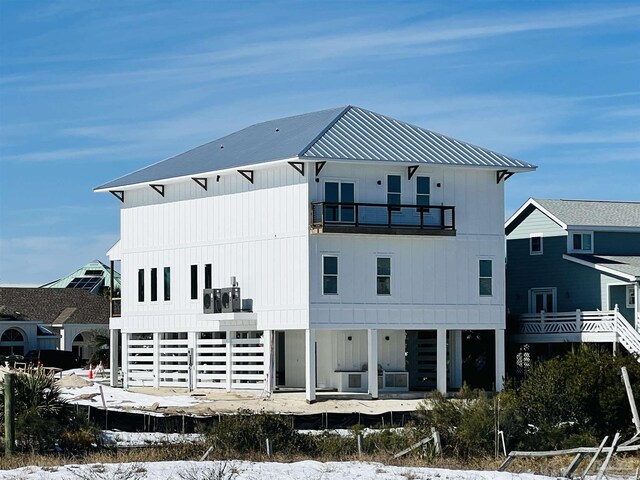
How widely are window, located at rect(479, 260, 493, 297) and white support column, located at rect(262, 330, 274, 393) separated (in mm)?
7911

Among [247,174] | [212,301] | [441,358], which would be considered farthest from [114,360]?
[441,358]

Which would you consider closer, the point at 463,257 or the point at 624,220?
the point at 463,257

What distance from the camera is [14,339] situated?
81438mm

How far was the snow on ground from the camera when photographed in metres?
27.6

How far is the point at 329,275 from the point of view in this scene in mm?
50156

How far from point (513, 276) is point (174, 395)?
55.7 ft

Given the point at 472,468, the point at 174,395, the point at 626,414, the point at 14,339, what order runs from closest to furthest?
the point at 472,468 < the point at 626,414 < the point at 174,395 < the point at 14,339

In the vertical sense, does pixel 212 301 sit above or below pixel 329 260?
below

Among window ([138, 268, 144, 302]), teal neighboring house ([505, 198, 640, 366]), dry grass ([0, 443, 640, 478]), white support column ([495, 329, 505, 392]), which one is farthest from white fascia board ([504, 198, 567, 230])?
dry grass ([0, 443, 640, 478])

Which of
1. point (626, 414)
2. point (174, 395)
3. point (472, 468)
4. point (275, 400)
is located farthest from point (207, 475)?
point (174, 395)

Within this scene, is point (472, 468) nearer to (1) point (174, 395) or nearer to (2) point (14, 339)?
(1) point (174, 395)

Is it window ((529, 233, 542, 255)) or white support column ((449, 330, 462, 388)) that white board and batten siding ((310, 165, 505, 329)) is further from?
window ((529, 233, 542, 255))

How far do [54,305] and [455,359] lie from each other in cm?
3805

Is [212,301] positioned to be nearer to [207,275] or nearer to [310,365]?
[207,275]
